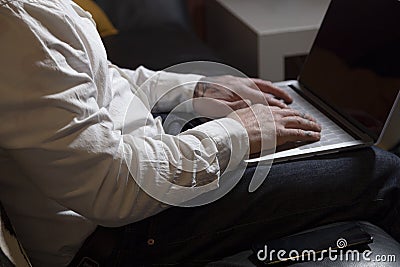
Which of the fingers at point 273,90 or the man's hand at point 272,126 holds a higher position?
the man's hand at point 272,126

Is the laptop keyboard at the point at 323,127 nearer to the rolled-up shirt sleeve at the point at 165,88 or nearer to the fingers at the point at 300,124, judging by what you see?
the fingers at the point at 300,124

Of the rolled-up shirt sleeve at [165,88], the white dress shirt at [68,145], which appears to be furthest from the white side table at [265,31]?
the white dress shirt at [68,145]

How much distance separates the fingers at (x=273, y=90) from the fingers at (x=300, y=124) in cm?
16

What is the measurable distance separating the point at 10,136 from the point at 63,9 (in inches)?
7.5

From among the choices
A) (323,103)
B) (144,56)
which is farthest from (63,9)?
(144,56)

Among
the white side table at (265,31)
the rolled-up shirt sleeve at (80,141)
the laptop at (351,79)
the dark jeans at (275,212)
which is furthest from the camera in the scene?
the white side table at (265,31)

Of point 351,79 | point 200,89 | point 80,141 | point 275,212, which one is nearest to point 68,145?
point 80,141

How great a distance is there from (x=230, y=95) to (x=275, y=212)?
0.93 feet

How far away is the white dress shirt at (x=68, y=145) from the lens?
82 centimetres

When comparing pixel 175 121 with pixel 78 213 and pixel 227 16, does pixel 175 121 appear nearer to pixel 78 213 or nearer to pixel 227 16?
pixel 78 213

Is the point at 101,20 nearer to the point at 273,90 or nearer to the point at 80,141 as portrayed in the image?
the point at 273,90

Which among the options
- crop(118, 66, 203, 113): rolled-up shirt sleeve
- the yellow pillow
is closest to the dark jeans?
crop(118, 66, 203, 113): rolled-up shirt sleeve

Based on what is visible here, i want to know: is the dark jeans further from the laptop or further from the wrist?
the wrist

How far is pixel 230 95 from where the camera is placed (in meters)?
1.22
